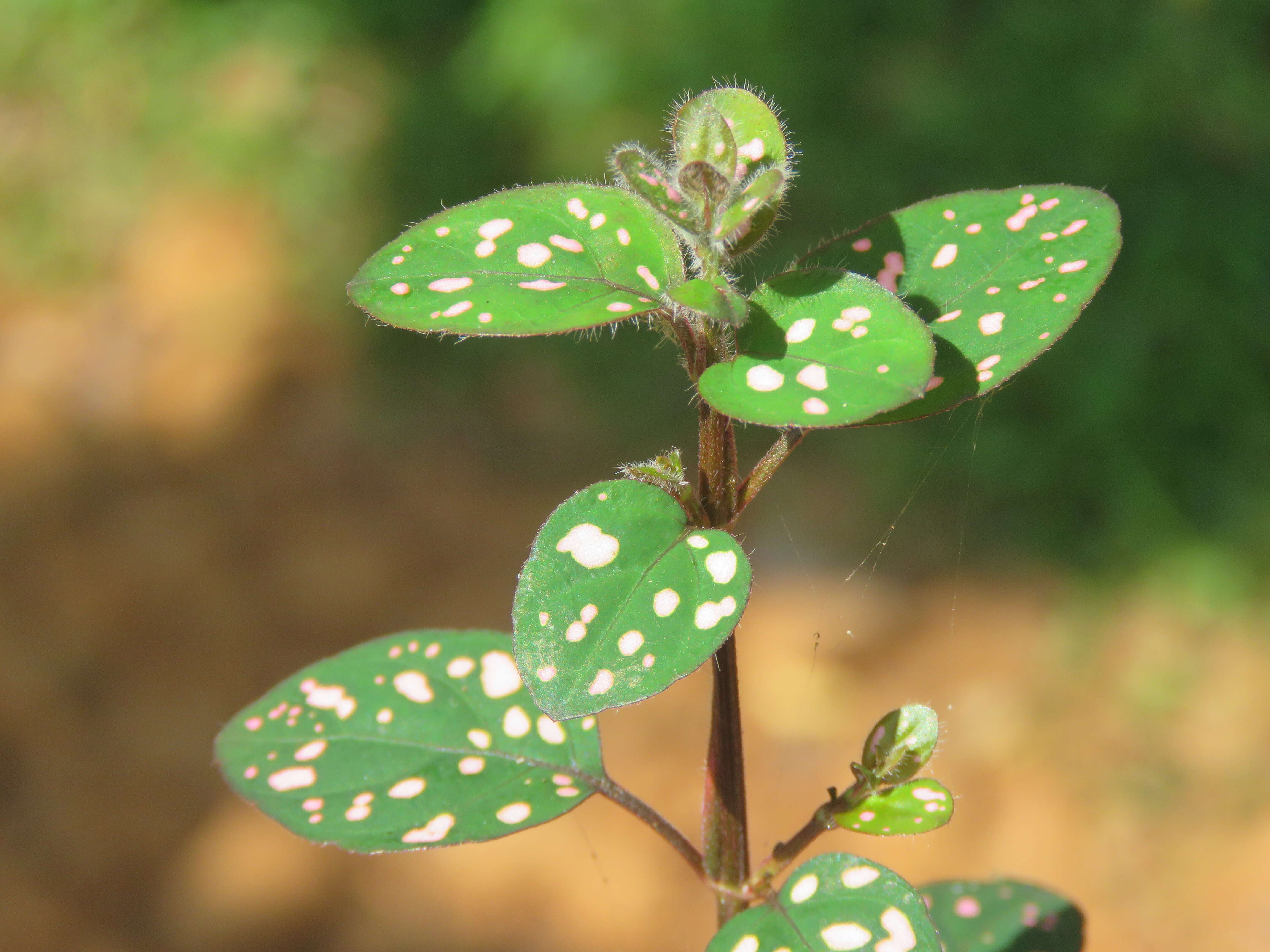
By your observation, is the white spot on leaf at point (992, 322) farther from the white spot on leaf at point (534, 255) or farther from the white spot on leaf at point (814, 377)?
the white spot on leaf at point (534, 255)

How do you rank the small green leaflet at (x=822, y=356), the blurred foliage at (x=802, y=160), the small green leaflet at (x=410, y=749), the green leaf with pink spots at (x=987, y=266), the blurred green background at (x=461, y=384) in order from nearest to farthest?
the small green leaflet at (x=822, y=356), the green leaf with pink spots at (x=987, y=266), the small green leaflet at (x=410, y=749), the blurred green background at (x=461, y=384), the blurred foliage at (x=802, y=160)

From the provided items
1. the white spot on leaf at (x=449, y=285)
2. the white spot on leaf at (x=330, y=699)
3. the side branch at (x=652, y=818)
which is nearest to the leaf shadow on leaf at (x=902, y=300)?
the white spot on leaf at (x=449, y=285)

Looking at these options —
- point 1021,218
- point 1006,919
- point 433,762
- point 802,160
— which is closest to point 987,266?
point 1021,218

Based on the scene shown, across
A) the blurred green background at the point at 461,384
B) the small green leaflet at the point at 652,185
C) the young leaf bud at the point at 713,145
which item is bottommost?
the blurred green background at the point at 461,384

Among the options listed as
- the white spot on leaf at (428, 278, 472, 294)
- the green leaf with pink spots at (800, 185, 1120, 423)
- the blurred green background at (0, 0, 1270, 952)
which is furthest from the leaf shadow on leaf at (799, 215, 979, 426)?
the blurred green background at (0, 0, 1270, 952)

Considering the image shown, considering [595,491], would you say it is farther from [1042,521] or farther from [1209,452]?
[1209,452]

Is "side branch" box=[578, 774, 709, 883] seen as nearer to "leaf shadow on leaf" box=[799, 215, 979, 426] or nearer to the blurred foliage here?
"leaf shadow on leaf" box=[799, 215, 979, 426]
